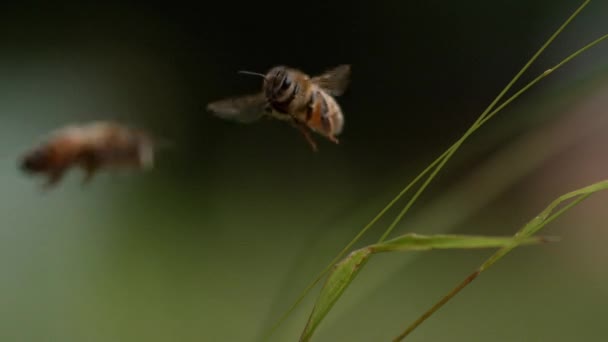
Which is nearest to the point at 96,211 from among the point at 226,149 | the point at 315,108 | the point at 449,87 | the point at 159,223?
the point at 159,223

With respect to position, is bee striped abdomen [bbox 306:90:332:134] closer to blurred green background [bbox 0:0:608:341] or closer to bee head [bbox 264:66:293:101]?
bee head [bbox 264:66:293:101]

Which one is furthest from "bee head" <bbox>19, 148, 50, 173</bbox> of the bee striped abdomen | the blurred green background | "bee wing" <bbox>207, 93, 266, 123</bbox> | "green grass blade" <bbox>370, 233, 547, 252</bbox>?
"green grass blade" <bbox>370, 233, 547, 252</bbox>

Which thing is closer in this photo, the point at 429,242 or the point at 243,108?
the point at 429,242

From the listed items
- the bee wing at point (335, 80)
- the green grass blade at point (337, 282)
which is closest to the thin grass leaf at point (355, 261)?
the green grass blade at point (337, 282)

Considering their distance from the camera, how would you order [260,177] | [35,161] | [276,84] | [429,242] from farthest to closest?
1. [260,177]
2. [35,161]
3. [276,84]
4. [429,242]

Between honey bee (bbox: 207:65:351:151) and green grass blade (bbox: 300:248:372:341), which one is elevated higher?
honey bee (bbox: 207:65:351:151)

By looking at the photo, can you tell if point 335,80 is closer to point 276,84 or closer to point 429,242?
point 276,84

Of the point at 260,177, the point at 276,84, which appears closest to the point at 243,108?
the point at 276,84
